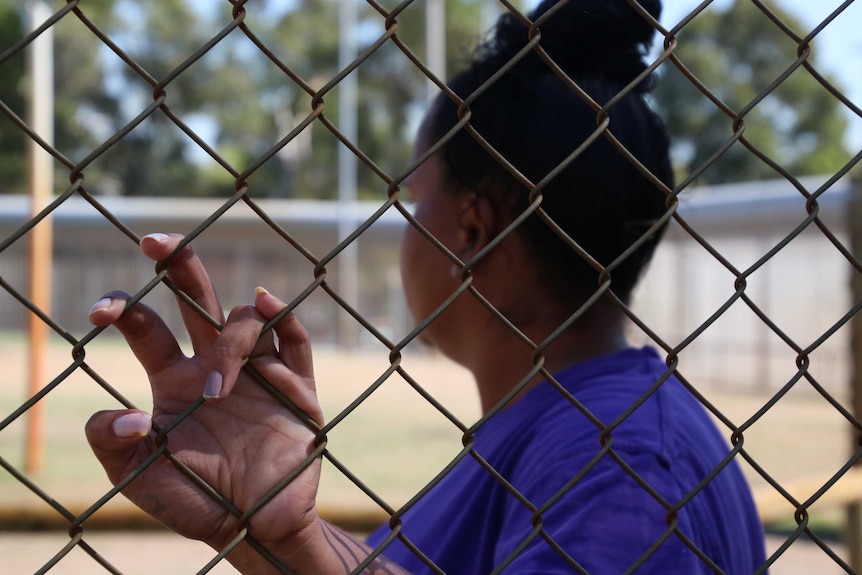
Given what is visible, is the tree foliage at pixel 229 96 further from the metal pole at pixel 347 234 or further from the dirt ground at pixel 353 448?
the dirt ground at pixel 353 448

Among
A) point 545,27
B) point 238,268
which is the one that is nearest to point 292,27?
point 238,268

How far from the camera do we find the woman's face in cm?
164

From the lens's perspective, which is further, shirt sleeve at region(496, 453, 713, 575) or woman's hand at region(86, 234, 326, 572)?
shirt sleeve at region(496, 453, 713, 575)

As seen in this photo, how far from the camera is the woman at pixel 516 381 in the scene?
99cm

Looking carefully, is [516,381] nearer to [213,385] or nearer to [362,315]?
[213,385]

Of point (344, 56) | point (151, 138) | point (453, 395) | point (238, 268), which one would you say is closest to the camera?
point (453, 395)

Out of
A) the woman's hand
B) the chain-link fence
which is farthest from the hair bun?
the woman's hand

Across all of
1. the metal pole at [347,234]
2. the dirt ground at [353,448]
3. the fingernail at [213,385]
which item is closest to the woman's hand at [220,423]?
the fingernail at [213,385]

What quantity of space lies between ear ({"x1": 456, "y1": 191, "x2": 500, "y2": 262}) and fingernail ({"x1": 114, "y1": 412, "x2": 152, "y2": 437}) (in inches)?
31.6

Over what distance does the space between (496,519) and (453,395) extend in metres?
13.5

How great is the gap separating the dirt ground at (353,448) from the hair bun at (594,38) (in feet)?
8.71

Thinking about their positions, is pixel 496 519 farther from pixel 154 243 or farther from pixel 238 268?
pixel 238 268

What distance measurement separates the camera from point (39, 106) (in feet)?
26.4

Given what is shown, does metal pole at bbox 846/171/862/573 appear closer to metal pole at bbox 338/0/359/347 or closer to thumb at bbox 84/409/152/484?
thumb at bbox 84/409/152/484
